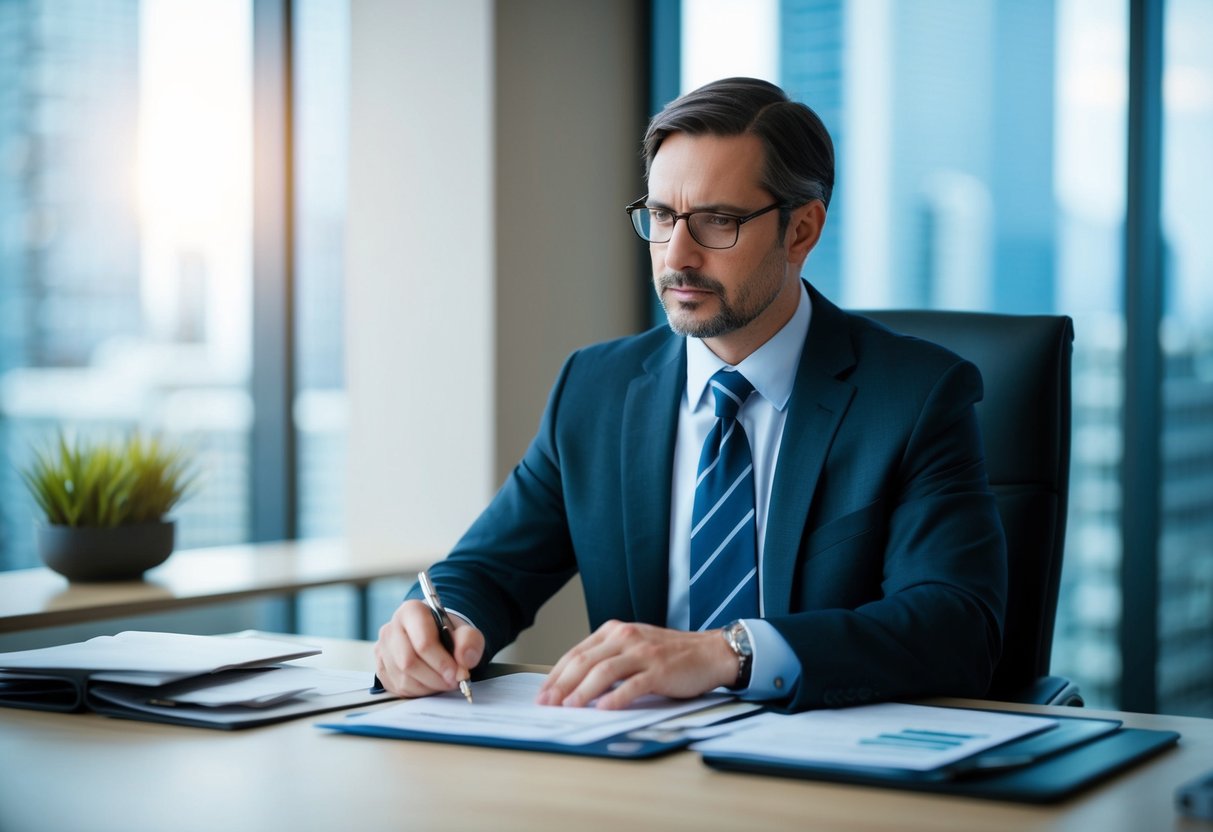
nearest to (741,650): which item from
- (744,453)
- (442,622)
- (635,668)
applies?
(635,668)

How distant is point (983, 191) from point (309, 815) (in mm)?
2824

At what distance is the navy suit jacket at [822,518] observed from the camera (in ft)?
4.82

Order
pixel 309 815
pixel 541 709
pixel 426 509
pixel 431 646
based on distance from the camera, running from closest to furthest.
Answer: pixel 309 815, pixel 541 709, pixel 431 646, pixel 426 509

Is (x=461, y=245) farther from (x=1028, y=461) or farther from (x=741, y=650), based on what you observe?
(x=741, y=650)

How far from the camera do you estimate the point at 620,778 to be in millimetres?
1111

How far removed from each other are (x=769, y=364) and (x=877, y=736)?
2.47ft

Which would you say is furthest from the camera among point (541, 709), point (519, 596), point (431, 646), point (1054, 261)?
point (1054, 261)

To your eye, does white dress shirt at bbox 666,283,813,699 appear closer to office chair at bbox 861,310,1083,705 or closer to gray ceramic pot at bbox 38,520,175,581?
office chair at bbox 861,310,1083,705

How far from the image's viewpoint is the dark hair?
6.15 feet

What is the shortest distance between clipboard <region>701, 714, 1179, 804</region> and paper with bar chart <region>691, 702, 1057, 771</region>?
13mm

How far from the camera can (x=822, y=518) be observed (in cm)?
176

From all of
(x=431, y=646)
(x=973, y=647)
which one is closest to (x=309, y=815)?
(x=431, y=646)

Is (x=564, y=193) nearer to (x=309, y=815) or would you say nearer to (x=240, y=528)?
(x=240, y=528)

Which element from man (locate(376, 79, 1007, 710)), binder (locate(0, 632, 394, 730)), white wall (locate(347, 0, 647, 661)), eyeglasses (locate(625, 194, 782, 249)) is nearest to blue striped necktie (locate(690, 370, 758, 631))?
man (locate(376, 79, 1007, 710))
